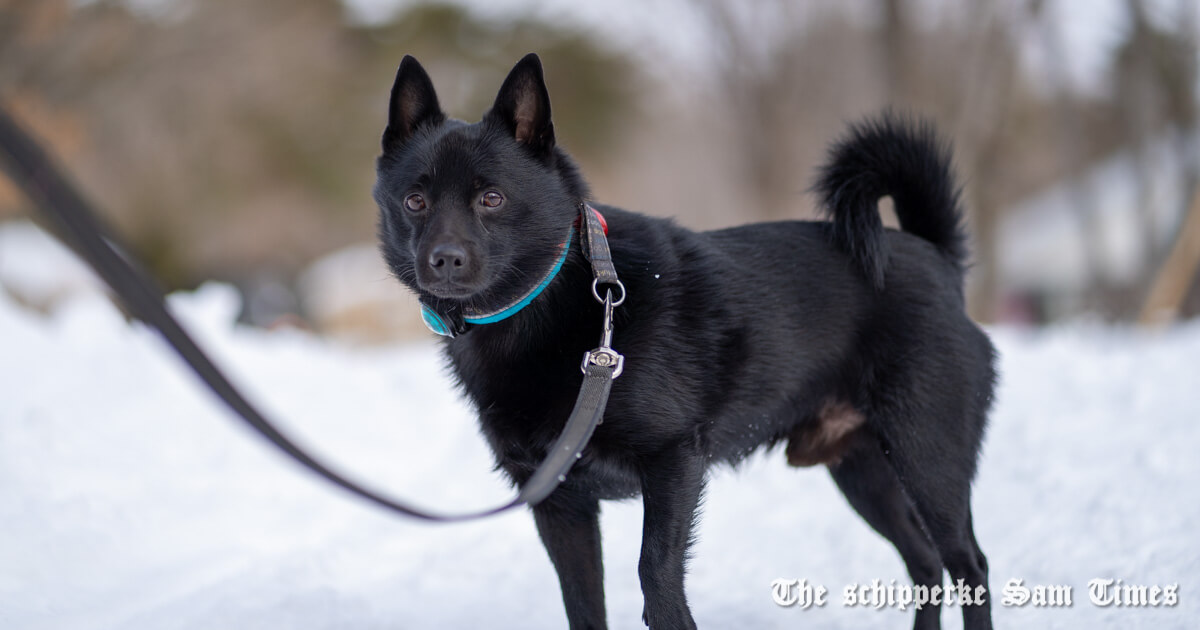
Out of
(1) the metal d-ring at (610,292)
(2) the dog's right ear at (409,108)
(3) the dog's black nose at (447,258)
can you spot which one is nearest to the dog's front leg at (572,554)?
(1) the metal d-ring at (610,292)

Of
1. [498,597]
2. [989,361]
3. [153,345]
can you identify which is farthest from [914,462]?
[153,345]

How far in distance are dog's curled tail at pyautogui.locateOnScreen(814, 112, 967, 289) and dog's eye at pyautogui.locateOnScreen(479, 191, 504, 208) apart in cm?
118

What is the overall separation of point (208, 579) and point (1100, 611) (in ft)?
11.1

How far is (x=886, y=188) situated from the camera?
2.95 metres

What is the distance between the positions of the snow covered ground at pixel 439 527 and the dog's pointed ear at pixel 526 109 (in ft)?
4.12

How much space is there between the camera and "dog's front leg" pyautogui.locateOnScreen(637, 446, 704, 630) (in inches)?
88.5

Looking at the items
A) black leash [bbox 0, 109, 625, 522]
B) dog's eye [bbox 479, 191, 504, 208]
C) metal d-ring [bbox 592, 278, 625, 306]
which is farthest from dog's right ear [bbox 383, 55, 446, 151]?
black leash [bbox 0, 109, 625, 522]

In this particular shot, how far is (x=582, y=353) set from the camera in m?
2.33

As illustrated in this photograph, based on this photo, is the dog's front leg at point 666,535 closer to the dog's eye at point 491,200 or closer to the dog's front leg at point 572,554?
the dog's front leg at point 572,554

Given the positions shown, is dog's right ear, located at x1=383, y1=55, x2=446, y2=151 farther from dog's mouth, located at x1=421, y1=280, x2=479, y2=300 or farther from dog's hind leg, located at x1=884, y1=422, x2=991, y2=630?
dog's hind leg, located at x1=884, y1=422, x2=991, y2=630

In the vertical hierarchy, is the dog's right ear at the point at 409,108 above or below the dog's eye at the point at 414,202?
above

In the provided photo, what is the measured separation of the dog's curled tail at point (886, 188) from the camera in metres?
2.74

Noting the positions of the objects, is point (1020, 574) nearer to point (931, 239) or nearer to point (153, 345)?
point (931, 239)

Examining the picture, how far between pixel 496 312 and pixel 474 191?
0.35 meters
